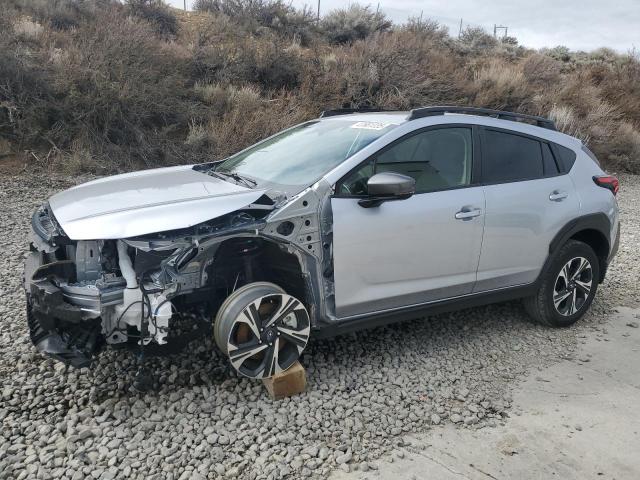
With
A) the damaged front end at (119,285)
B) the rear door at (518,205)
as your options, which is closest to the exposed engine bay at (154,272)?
the damaged front end at (119,285)

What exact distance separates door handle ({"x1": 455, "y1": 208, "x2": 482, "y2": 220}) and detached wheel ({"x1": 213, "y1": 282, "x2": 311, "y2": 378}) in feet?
4.43

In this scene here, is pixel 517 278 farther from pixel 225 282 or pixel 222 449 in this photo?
pixel 222 449

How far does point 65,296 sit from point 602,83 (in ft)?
74.1

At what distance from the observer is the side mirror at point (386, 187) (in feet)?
11.6

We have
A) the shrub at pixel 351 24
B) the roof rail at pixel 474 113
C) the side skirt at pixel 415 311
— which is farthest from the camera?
the shrub at pixel 351 24

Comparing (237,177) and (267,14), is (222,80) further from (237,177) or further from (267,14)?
(237,177)

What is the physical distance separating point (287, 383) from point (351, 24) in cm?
1914

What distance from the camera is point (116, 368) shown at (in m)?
3.77

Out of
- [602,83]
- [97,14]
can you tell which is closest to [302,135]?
[97,14]

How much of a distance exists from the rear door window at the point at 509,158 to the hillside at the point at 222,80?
7202mm

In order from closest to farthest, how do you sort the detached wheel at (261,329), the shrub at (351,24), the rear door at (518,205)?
the detached wheel at (261,329)
the rear door at (518,205)
the shrub at (351,24)

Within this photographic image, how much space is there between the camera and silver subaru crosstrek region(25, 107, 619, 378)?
3.17 meters

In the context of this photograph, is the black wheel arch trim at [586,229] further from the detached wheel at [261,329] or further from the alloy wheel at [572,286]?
the detached wheel at [261,329]

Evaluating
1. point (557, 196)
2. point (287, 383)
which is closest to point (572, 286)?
point (557, 196)
